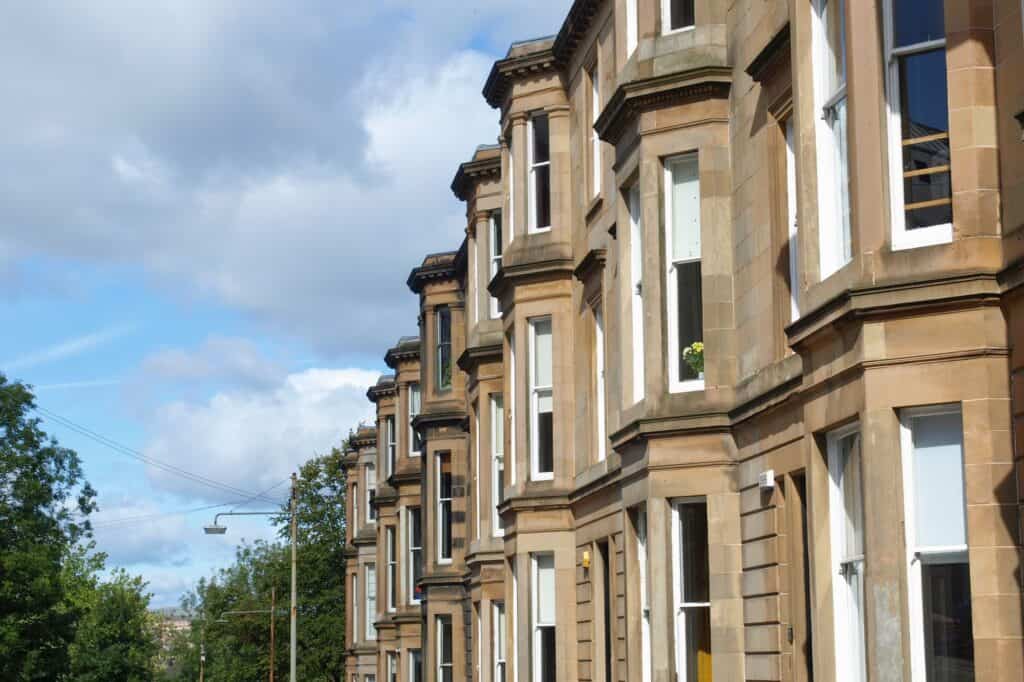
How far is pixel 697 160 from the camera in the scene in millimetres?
18672

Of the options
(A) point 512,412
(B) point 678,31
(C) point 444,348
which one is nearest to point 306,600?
(C) point 444,348

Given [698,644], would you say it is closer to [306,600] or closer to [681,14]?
[681,14]

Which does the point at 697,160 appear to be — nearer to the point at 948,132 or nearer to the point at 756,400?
the point at 756,400

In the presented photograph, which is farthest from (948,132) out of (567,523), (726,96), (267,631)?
(267,631)

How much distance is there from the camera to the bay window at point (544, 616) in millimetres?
26125

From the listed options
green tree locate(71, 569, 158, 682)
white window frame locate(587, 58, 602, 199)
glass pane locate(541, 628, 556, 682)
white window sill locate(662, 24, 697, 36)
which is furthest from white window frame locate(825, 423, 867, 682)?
green tree locate(71, 569, 158, 682)

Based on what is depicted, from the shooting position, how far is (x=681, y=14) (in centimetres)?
1950

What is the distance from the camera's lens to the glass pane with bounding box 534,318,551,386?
88.0 feet

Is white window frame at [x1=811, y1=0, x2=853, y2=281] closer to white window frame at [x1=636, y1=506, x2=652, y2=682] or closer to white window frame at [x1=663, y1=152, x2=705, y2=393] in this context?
white window frame at [x1=663, y1=152, x2=705, y2=393]

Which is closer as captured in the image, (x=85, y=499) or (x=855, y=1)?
(x=855, y=1)

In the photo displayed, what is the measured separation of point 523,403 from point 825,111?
1332 centimetres

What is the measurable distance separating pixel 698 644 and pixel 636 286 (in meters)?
4.67

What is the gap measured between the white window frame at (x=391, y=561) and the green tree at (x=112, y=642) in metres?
42.4

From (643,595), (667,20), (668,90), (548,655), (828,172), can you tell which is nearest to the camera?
(828,172)
